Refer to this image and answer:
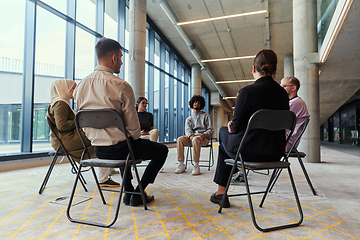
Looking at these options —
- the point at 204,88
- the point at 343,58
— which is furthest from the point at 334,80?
the point at 204,88

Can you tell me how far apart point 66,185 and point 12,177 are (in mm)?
1129

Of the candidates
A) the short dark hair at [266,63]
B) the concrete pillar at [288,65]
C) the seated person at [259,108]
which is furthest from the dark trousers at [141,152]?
the concrete pillar at [288,65]

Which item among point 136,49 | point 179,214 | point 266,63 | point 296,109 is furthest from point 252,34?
point 179,214

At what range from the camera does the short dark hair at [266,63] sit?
172 cm

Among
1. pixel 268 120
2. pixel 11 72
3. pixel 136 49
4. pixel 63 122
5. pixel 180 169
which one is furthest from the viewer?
pixel 136 49

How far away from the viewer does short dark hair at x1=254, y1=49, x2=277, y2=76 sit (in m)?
1.72

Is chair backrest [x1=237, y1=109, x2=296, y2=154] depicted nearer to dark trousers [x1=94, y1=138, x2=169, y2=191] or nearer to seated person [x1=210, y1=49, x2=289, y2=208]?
seated person [x1=210, y1=49, x2=289, y2=208]

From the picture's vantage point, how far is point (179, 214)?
5.66 ft

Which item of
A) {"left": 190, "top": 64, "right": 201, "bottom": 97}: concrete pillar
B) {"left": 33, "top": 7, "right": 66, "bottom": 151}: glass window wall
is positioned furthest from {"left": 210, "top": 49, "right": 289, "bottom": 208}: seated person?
{"left": 190, "top": 64, "right": 201, "bottom": 97}: concrete pillar

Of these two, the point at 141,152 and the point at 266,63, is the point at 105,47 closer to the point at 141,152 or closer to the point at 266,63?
the point at 141,152

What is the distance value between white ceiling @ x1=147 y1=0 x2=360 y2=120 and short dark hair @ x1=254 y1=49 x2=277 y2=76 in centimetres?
326

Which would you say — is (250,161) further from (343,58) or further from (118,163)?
(343,58)

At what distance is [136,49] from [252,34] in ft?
17.9

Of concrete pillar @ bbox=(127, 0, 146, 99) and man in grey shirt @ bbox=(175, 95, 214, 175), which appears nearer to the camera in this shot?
man in grey shirt @ bbox=(175, 95, 214, 175)
